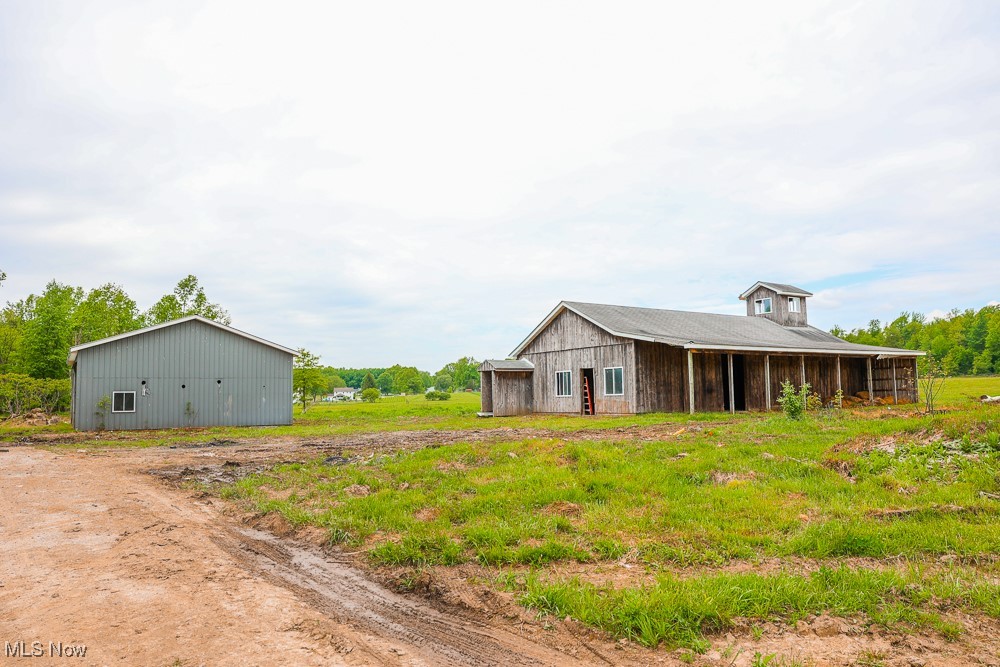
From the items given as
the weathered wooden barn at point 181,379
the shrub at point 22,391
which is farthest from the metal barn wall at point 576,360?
the shrub at point 22,391

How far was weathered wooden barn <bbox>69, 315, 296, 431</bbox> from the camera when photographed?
23.6m

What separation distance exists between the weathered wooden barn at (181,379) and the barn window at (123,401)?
0.11ft

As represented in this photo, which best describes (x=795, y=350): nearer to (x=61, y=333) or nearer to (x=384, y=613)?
(x=384, y=613)

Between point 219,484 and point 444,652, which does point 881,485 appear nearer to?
point 444,652

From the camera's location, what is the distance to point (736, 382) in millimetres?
26484

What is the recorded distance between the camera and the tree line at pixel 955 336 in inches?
2921

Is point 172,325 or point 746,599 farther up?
→ point 172,325

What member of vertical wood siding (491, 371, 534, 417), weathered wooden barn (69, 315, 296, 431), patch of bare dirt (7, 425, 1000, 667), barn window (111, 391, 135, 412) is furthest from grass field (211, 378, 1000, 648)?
barn window (111, 391, 135, 412)

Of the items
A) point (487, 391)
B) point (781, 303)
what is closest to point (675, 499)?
point (487, 391)

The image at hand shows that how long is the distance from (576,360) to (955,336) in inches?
3333

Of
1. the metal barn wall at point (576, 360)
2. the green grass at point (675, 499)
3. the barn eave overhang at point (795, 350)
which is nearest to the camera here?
the green grass at point (675, 499)

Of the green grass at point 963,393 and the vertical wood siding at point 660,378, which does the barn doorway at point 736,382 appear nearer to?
the vertical wood siding at point 660,378

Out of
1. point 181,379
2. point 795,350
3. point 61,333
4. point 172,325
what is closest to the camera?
point 795,350

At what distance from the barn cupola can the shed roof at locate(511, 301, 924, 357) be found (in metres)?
0.75
